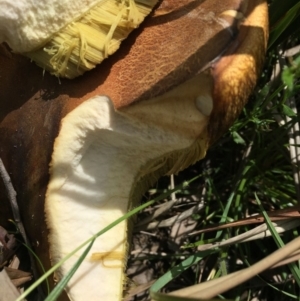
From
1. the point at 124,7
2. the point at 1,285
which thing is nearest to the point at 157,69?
the point at 124,7

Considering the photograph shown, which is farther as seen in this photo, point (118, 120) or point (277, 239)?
point (277, 239)

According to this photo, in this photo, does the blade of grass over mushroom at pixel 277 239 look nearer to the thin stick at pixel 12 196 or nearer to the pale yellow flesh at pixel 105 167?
the pale yellow flesh at pixel 105 167

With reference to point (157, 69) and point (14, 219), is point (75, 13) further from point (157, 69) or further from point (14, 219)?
point (14, 219)

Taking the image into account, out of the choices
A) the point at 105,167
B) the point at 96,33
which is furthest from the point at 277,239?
the point at 96,33

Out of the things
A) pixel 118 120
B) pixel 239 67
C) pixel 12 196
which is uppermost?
pixel 239 67

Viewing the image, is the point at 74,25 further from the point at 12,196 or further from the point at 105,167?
the point at 12,196

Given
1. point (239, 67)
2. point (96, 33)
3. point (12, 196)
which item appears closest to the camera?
point (239, 67)

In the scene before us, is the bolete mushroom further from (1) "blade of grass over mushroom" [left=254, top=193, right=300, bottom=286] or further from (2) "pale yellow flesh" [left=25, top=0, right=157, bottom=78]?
(1) "blade of grass over mushroom" [left=254, top=193, right=300, bottom=286]
